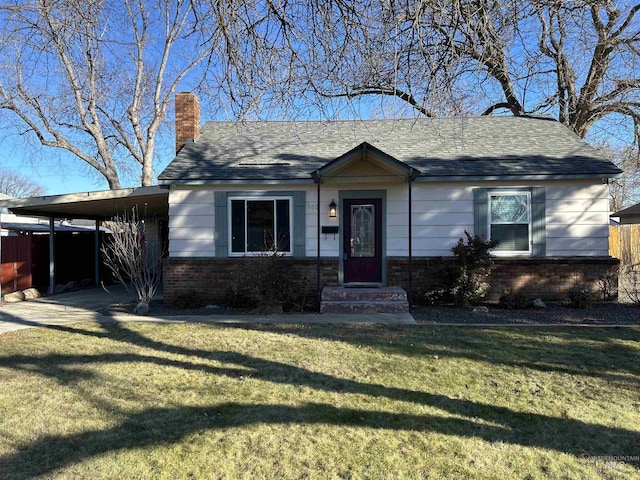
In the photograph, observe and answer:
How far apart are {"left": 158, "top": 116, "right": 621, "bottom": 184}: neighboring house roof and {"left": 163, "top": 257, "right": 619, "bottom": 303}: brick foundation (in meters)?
2.04

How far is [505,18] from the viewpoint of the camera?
4.79 meters

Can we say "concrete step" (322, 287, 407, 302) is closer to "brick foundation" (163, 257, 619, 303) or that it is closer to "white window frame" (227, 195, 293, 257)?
"brick foundation" (163, 257, 619, 303)

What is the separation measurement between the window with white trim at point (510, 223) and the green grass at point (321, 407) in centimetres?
373

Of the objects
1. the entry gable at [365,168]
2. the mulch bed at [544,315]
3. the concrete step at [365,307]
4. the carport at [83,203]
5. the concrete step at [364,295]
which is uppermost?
the entry gable at [365,168]

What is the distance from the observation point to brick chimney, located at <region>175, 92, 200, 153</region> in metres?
12.1

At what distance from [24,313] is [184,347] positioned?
5.76m

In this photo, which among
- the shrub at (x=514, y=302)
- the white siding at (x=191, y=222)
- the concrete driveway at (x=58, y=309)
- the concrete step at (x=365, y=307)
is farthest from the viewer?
the white siding at (x=191, y=222)

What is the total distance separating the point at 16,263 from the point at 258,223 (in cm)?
776

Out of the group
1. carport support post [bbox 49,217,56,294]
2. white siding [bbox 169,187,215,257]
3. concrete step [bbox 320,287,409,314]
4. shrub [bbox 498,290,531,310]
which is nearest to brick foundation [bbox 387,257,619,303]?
shrub [bbox 498,290,531,310]

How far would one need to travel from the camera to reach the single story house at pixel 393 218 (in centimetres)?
1001

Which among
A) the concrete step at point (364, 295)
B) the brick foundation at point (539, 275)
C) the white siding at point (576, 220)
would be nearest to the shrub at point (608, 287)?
the brick foundation at point (539, 275)

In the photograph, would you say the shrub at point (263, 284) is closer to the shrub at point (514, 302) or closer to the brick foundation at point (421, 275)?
the brick foundation at point (421, 275)

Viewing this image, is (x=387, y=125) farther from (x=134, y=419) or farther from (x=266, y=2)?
(x=134, y=419)

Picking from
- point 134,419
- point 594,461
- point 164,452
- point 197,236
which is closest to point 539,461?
point 594,461
